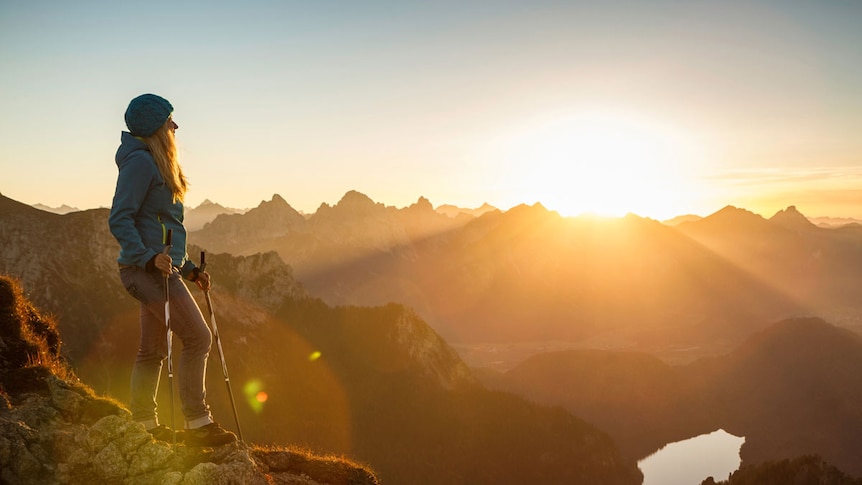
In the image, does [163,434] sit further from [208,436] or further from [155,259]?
[155,259]

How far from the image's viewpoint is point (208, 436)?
869 cm

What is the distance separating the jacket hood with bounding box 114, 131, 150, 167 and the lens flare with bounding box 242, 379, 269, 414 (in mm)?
123943

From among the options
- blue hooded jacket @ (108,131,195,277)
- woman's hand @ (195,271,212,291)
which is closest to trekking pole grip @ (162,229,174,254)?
blue hooded jacket @ (108,131,195,277)

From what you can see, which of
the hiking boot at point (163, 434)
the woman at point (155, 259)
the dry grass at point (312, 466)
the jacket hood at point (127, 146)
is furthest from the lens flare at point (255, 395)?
the jacket hood at point (127, 146)

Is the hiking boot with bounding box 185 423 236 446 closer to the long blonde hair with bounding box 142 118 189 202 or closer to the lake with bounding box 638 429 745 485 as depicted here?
the long blonde hair with bounding box 142 118 189 202

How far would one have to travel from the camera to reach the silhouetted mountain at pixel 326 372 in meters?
93.5

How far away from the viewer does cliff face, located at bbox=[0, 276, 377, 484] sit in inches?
289

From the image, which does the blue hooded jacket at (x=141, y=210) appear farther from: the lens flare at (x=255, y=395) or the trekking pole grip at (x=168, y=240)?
the lens flare at (x=255, y=395)

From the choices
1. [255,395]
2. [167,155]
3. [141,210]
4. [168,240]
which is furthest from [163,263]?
[255,395]

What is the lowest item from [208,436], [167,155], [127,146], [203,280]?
[208,436]

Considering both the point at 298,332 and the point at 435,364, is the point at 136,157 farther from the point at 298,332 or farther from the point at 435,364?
the point at 435,364

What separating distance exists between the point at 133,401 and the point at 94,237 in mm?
113799

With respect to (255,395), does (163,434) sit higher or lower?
higher

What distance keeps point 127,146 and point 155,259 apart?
206 centimetres
